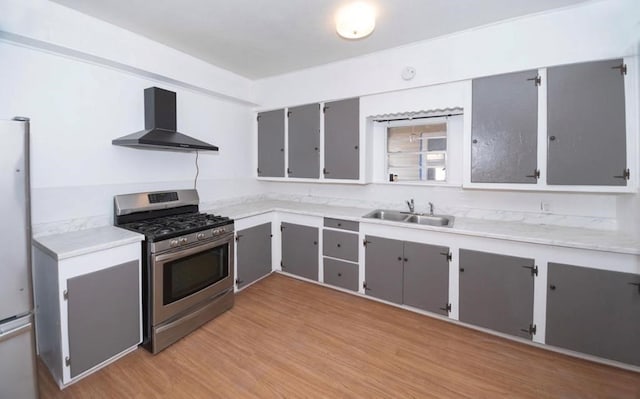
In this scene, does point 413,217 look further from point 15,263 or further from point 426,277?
point 15,263

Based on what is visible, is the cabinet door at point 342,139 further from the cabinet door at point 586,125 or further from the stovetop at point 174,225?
the cabinet door at point 586,125

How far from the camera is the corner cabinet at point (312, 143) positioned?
3240 mm

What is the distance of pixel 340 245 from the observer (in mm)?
3129

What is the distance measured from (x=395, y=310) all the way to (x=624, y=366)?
1.68 metres

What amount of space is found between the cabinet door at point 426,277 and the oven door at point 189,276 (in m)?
1.85

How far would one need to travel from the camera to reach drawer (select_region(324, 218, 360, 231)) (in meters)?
3.02

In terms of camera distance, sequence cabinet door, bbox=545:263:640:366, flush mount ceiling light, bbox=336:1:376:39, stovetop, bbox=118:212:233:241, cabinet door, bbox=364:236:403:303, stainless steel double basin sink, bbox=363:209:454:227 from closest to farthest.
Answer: cabinet door, bbox=545:263:640:366
flush mount ceiling light, bbox=336:1:376:39
stovetop, bbox=118:212:233:241
cabinet door, bbox=364:236:403:303
stainless steel double basin sink, bbox=363:209:454:227

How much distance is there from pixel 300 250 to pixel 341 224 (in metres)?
0.70

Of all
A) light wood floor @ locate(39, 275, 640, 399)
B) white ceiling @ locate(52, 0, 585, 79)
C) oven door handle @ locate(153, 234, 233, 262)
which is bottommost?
light wood floor @ locate(39, 275, 640, 399)

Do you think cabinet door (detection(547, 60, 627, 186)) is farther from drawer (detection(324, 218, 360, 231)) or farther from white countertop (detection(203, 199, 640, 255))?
drawer (detection(324, 218, 360, 231))

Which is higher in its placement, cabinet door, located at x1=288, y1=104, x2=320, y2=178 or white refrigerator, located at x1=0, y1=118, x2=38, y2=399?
cabinet door, located at x1=288, y1=104, x2=320, y2=178

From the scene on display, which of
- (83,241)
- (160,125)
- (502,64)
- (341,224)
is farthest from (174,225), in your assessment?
(502,64)

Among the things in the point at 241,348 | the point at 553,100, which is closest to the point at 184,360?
the point at 241,348

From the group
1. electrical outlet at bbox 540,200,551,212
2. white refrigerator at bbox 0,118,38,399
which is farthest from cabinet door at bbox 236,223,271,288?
electrical outlet at bbox 540,200,551,212
